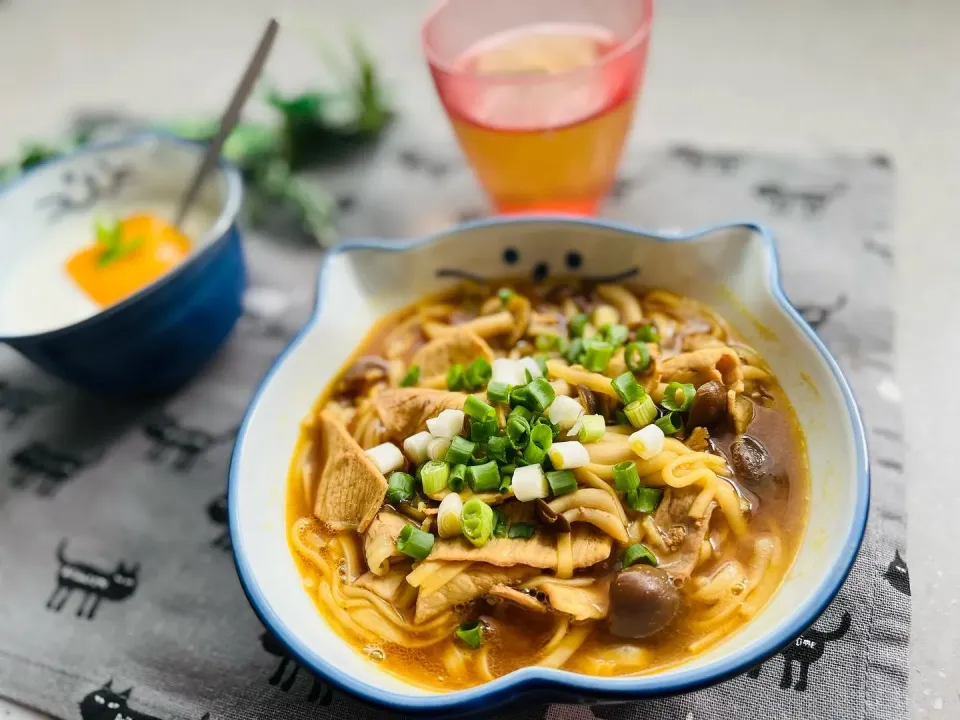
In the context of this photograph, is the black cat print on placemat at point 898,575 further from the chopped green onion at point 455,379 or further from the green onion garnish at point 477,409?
the chopped green onion at point 455,379

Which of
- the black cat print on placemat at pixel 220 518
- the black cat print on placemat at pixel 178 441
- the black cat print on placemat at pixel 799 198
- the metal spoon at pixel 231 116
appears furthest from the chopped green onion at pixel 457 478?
the black cat print on placemat at pixel 799 198

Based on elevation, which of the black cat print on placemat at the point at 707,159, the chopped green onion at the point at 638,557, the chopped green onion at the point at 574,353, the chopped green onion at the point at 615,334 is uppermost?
the chopped green onion at the point at 615,334

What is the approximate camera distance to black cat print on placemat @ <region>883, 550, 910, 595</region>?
6.59ft

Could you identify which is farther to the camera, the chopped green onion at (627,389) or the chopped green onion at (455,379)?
the chopped green onion at (455,379)

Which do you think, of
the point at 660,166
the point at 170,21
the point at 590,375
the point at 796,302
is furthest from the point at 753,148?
the point at 170,21

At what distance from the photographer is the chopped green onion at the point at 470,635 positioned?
1825 mm

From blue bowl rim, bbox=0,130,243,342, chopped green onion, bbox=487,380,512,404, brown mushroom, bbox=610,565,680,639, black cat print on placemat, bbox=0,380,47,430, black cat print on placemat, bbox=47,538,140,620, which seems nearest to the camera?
brown mushroom, bbox=610,565,680,639

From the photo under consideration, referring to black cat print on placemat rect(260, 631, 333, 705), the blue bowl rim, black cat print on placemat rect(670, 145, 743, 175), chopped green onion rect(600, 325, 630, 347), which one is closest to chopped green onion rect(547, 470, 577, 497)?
chopped green onion rect(600, 325, 630, 347)

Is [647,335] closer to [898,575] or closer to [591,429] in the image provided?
[591,429]

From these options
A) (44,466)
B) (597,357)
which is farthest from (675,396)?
(44,466)

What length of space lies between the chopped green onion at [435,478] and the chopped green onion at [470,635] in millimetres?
323

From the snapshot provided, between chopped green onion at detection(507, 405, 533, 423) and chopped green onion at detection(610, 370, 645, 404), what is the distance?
23 centimetres

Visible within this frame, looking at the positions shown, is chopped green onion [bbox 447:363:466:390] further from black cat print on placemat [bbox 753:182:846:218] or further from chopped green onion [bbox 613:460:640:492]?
black cat print on placemat [bbox 753:182:846:218]

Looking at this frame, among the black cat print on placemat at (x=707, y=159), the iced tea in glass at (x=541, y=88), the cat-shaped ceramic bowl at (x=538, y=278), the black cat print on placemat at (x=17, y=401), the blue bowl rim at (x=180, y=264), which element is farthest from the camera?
the black cat print on placemat at (x=707, y=159)
